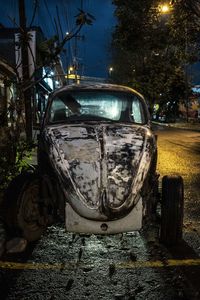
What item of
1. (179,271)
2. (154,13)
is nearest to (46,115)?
(179,271)

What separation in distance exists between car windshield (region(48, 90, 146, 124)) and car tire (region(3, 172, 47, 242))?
1475 millimetres

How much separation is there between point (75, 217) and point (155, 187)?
1.38m

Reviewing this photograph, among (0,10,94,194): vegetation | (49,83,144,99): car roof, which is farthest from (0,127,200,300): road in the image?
(49,83,144,99): car roof

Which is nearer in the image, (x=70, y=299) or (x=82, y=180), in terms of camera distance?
(x=70, y=299)

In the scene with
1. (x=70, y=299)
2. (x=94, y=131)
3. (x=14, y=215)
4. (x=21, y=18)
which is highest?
(x=21, y=18)

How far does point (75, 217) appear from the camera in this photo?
5027 millimetres

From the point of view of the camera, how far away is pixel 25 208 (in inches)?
213

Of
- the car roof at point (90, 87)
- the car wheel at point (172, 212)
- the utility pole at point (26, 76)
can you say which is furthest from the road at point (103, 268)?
the utility pole at point (26, 76)

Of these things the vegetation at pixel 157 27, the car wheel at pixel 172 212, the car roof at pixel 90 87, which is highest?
the vegetation at pixel 157 27

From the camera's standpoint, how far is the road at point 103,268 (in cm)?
424

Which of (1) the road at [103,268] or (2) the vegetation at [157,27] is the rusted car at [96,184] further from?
(2) the vegetation at [157,27]

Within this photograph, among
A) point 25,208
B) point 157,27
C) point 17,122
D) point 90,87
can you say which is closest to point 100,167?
point 25,208

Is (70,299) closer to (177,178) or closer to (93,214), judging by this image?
(93,214)

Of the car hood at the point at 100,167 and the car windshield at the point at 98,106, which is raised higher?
the car windshield at the point at 98,106
